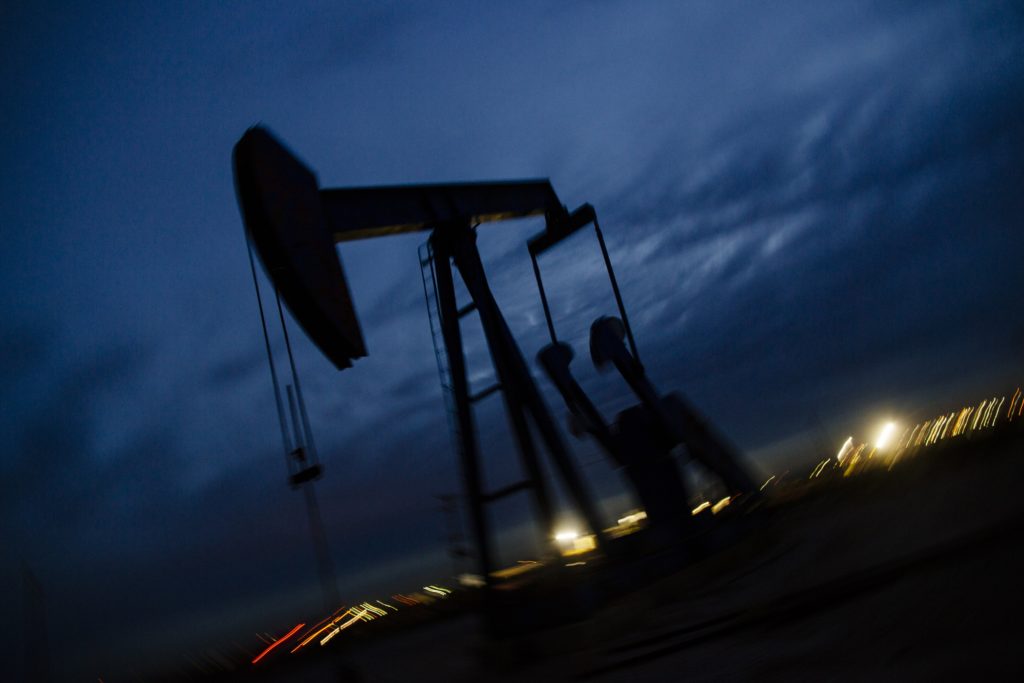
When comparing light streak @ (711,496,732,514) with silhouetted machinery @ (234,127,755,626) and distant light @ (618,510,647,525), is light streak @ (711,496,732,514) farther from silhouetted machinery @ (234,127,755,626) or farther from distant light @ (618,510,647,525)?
distant light @ (618,510,647,525)

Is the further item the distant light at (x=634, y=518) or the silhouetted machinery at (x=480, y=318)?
the distant light at (x=634, y=518)

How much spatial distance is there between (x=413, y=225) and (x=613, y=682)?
212 inches

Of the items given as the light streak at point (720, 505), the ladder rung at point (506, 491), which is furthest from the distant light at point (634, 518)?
the ladder rung at point (506, 491)

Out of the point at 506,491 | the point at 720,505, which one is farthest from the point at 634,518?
the point at 506,491

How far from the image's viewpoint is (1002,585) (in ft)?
8.89

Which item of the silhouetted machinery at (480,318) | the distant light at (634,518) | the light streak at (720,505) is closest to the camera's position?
the silhouetted machinery at (480,318)

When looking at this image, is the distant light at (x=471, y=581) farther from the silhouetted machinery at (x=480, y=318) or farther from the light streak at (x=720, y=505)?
the light streak at (x=720, y=505)

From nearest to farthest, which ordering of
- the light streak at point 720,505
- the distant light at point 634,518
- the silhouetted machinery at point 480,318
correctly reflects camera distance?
the silhouetted machinery at point 480,318
the light streak at point 720,505
the distant light at point 634,518

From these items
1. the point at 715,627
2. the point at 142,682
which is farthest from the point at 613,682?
the point at 142,682

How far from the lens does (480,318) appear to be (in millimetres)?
6641

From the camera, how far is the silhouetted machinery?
15.4 ft

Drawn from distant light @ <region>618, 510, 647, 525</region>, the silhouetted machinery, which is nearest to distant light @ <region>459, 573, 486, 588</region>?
the silhouetted machinery

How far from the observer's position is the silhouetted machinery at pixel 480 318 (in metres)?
4.68

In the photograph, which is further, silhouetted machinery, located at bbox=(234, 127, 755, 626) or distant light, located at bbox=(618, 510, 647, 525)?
distant light, located at bbox=(618, 510, 647, 525)
